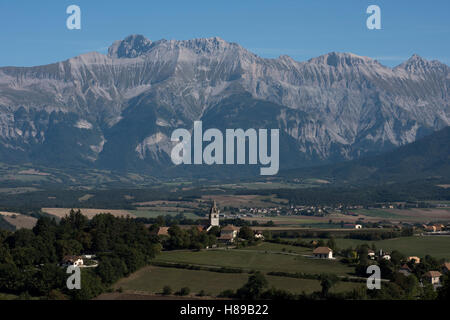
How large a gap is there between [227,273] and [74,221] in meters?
35.2

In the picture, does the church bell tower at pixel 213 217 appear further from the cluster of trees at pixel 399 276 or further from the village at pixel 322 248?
the cluster of trees at pixel 399 276

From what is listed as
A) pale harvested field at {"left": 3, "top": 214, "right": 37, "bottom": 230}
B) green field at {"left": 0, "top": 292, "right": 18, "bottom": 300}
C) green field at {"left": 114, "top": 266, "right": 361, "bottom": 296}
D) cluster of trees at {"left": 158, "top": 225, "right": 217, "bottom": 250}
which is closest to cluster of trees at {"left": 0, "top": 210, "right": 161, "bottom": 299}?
green field at {"left": 0, "top": 292, "right": 18, "bottom": 300}

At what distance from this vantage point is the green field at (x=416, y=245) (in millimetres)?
112875

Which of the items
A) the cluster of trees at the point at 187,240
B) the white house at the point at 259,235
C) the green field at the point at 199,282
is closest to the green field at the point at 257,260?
the cluster of trees at the point at 187,240

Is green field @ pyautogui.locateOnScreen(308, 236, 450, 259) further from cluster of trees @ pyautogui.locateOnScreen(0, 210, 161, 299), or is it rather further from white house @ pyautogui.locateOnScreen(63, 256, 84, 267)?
white house @ pyautogui.locateOnScreen(63, 256, 84, 267)

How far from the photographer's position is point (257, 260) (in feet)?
332

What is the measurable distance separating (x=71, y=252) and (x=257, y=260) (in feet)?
75.2

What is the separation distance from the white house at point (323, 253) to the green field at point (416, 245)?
12241 mm

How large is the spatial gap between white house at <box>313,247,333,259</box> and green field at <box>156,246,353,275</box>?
1.83m

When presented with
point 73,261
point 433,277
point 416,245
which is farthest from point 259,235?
point 433,277

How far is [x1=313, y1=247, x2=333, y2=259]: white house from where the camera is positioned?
10470 centimetres

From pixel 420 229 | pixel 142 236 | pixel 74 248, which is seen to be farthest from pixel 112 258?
pixel 420 229
